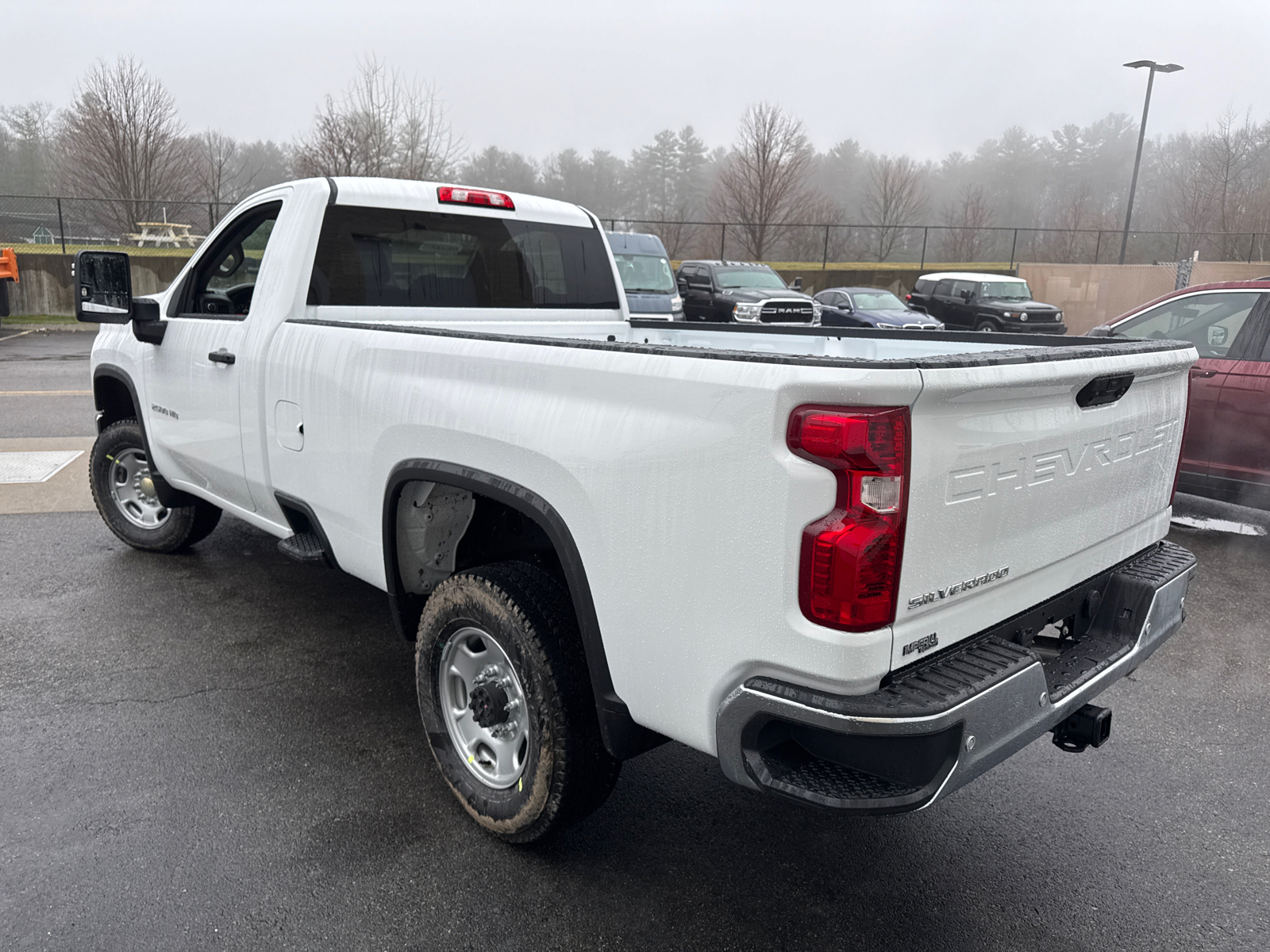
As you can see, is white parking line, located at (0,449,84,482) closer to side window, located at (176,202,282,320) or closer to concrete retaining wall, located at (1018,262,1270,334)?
side window, located at (176,202,282,320)

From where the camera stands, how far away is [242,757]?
326 cm

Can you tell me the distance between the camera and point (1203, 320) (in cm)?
647

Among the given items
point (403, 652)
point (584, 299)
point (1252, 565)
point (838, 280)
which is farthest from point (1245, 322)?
point (838, 280)

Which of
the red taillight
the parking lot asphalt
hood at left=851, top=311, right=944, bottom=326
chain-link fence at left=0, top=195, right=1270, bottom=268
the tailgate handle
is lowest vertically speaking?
the parking lot asphalt

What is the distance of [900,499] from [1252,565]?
520 centimetres

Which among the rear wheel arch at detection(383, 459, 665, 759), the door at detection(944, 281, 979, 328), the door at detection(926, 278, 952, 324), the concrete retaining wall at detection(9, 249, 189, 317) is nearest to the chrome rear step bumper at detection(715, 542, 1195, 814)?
the rear wheel arch at detection(383, 459, 665, 759)

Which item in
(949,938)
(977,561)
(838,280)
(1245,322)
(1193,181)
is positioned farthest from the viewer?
(1193,181)

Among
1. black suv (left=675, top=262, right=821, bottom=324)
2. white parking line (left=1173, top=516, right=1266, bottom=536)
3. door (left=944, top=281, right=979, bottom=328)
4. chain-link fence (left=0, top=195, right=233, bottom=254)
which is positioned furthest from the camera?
chain-link fence (left=0, top=195, right=233, bottom=254)

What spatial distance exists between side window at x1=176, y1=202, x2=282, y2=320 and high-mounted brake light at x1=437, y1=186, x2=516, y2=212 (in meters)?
0.72

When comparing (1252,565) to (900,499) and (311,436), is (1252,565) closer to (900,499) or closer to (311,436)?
(900,499)

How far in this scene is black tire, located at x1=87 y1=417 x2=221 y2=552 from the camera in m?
5.17

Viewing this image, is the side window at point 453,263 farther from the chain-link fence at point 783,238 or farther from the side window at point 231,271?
the chain-link fence at point 783,238

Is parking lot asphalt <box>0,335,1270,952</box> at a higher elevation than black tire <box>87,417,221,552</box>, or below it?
below

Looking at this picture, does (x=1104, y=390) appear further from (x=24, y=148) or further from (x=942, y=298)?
(x=24, y=148)
